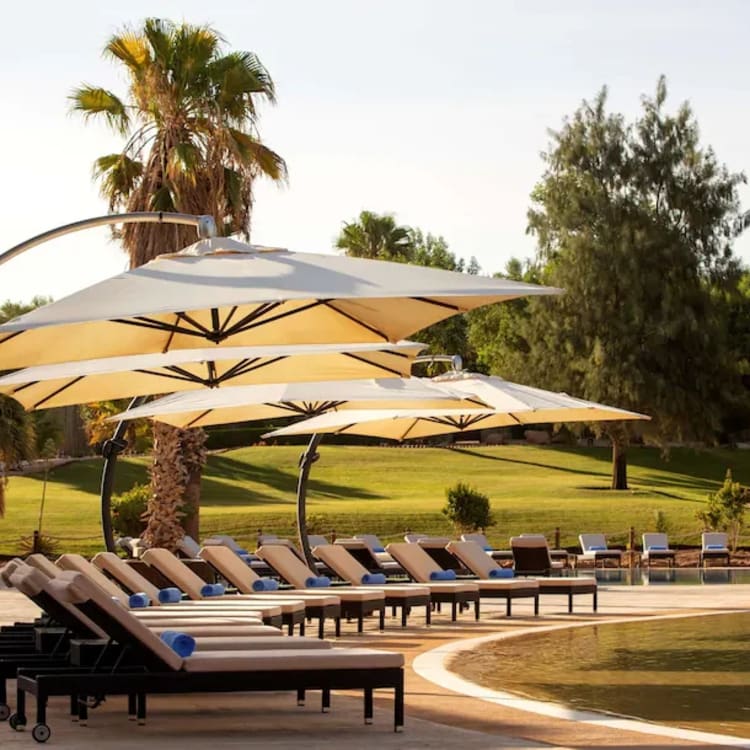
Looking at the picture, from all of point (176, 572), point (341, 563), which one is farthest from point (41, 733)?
point (341, 563)

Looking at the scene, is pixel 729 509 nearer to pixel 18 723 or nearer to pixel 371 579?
pixel 371 579

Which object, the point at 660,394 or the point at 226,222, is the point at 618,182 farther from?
the point at 226,222

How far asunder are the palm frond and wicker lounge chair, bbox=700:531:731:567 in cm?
1391

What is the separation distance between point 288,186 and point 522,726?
20.0m

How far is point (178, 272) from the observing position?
1086 cm

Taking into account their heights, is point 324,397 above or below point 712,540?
above

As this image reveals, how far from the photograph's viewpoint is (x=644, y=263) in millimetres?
52000

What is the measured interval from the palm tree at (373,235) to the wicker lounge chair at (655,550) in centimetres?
4819

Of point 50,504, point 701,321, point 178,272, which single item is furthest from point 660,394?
point 178,272

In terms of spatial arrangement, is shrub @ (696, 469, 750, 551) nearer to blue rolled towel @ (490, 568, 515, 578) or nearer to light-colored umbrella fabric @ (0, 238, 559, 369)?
blue rolled towel @ (490, 568, 515, 578)

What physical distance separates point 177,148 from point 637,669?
16.4 m

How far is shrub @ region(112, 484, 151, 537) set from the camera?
3105cm

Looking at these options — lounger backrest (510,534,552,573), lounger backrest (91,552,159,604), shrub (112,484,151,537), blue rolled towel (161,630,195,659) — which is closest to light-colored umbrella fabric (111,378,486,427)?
lounger backrest (510,534,552,573)

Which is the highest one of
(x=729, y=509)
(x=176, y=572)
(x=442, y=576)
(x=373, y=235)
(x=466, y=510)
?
(x=373, y=235)
